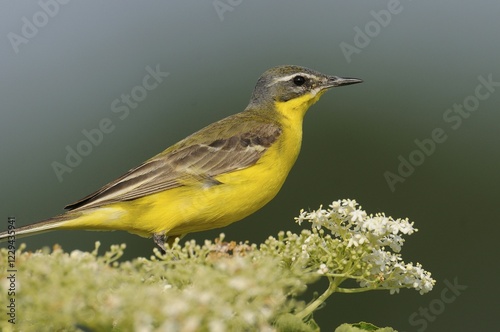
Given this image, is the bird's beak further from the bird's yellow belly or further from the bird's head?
the bird's yellow belly

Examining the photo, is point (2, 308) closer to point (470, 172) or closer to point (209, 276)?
point (209, 276)

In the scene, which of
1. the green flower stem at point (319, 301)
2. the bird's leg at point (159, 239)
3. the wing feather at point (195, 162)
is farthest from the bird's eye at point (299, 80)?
the green flower stem at point (319, 301)

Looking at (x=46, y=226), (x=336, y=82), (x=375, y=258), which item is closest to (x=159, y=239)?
(x=46, y=226)

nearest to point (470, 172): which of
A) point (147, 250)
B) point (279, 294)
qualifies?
point (147, 250)

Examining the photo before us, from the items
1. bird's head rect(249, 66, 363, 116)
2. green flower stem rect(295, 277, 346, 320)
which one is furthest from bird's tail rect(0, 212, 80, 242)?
bird's head rect(249, 66, 363, 116)

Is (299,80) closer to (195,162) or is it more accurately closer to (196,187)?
(195,162)

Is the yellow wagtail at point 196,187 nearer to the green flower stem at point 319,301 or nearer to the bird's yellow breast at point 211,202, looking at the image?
the bird's yellow breast at point 211,202
